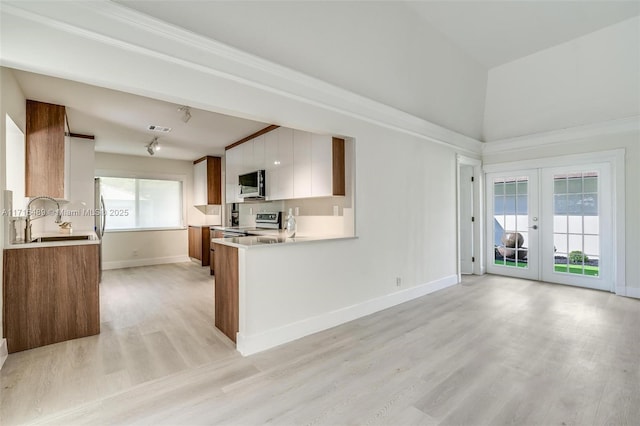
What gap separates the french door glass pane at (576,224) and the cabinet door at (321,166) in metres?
4.07

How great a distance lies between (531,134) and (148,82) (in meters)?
5.73

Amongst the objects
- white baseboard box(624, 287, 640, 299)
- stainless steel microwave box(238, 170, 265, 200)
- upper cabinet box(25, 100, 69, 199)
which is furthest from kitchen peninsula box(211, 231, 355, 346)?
white baseboard box(624, 287, 640, 299)

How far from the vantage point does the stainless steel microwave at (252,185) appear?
495cm

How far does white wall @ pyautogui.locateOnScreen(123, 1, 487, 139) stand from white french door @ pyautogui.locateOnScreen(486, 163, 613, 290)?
2.19 meters

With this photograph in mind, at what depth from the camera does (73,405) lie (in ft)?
6.17

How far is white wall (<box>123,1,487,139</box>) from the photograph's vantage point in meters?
2.28

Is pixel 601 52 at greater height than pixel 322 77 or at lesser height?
greater

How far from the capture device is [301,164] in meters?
4.03

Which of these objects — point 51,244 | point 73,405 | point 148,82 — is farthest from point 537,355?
point 51,244

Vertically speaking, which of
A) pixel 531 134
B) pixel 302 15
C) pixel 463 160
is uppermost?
pixel 302 15

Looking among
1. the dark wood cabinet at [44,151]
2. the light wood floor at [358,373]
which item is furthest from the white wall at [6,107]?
the light wood floor at [358,373]

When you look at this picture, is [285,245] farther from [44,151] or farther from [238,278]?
[44,151]

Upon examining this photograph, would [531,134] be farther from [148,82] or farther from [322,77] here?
[148,82]

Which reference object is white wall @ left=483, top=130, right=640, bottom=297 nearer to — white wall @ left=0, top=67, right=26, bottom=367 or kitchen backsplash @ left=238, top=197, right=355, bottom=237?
kitchen backsplash @ left=238, top=197, right=355, bottom=237
